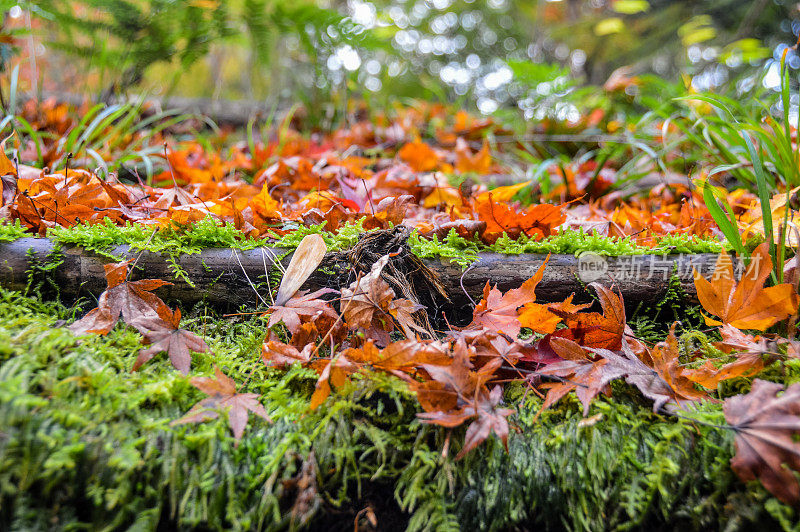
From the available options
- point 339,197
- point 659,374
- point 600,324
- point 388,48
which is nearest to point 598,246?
point 600,324

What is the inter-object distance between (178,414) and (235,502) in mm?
226

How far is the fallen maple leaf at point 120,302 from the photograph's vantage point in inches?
39.8

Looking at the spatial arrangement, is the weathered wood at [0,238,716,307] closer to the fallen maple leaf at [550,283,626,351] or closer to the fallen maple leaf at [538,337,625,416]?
the fallen maple leaf at [550,283,626,351]

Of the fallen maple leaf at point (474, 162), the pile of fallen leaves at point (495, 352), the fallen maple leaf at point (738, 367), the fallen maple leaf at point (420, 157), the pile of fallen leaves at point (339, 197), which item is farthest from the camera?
the fallen maple leaf at point (474, 162)

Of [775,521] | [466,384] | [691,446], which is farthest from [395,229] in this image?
[775,521]

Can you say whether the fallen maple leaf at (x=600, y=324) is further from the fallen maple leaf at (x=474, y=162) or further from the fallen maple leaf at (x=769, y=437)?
the fallen maple leaf at (x=474, y=162)

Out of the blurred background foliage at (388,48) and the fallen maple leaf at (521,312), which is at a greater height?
the blurred background foliage at (388,48)

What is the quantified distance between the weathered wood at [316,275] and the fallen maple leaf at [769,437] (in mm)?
458

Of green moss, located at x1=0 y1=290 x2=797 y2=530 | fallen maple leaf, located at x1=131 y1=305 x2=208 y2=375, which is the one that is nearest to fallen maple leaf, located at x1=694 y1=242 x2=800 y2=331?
green moss, located at x1=0 y1=290 x2=797 y2=530

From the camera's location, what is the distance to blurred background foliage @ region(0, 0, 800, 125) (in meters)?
2.88

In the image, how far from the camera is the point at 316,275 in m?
1.21

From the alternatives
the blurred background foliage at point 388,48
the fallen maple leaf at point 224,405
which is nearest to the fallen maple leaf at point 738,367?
the fallen maple leaf at point 224,405

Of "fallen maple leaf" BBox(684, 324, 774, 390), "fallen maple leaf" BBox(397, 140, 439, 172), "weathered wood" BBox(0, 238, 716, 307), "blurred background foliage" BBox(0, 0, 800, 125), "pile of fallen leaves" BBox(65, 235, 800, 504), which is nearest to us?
"pile of fallen leaves" BBox(65, 235, 800, 504)

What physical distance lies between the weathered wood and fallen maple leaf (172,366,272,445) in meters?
0.38
